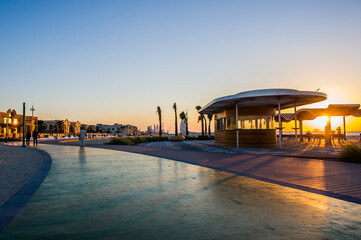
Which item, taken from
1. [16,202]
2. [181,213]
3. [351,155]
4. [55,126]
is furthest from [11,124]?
[181,213]

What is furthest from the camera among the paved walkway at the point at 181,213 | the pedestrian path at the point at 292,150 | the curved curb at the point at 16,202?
the pedestrian path at the point at 292,150

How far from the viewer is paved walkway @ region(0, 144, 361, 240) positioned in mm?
3057

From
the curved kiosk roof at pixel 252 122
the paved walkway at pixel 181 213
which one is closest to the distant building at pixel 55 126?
the curved kiosk roof at pixel 252 122

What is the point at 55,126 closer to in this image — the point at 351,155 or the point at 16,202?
the point at 351,155

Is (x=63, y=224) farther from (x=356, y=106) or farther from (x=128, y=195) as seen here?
(x=356, y=106)

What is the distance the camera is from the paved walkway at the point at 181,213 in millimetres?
3057

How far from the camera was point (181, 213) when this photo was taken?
3.82 metres

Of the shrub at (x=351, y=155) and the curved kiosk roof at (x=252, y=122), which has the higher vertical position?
the curved kiosk roof at (x=252, y=122)

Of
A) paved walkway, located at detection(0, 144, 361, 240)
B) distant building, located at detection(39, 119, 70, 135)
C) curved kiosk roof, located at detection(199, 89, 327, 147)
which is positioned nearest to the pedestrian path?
curved kiosk roof, located at detection(199, 89, 327, 147)

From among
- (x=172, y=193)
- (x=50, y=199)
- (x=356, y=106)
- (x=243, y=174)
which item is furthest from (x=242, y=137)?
(x=50, y=199)

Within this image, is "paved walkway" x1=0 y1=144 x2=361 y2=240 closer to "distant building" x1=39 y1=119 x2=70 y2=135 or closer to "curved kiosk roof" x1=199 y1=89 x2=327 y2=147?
"curved kiosk roof" x1=199 y1=89 x2=327 y2=147

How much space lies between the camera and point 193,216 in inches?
145

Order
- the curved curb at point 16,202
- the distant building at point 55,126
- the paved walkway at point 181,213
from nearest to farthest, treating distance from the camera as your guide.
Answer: the paved walkway at point 181,213 < the curved curb at point 16,202 < the distant building at point 55,126

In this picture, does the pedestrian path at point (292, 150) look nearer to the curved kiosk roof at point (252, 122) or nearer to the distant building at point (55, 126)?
the curved kiosk roof at point (252, 122)
